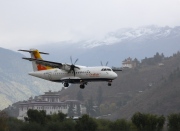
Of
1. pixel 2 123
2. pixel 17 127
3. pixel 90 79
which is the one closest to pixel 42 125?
pixel 17 127

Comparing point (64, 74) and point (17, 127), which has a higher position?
point (64, 74)

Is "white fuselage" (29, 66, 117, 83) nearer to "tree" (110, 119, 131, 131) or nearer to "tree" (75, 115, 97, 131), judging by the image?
"tree" (75, 115, 97, 131)

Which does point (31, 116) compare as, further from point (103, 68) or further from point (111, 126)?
point (103, 68)

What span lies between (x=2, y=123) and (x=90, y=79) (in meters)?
21.2

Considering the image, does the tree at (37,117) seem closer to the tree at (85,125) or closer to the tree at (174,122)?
the tree at (85,125)

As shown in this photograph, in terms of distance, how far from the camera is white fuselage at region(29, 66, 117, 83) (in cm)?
12525

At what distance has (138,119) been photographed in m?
147

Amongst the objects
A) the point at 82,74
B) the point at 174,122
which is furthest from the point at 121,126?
the point at 82,74

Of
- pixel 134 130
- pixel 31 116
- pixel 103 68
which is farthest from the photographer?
pixel 31 116

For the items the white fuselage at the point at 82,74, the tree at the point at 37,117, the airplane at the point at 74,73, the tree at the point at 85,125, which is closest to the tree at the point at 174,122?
the tree at the point at 85,125

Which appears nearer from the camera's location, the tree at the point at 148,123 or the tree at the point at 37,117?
the tree at the point at 148,123

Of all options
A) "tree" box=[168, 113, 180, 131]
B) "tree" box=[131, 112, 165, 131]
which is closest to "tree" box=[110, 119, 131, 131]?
"tree" box=[131, 112, 165, 131]

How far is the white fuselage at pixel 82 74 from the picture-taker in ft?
411

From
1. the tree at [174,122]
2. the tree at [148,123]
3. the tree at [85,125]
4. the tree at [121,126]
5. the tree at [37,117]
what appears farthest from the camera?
the tree at [121,126]
